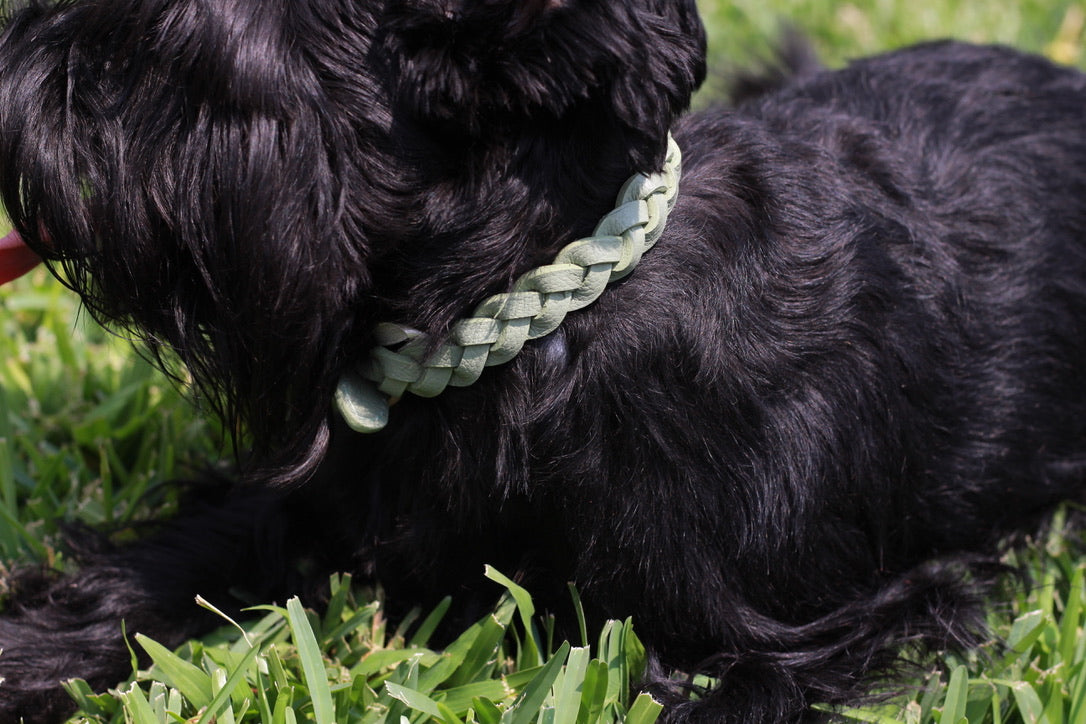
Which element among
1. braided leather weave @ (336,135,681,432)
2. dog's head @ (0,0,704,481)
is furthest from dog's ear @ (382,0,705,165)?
braided leather weave @ (336,135,681,432)

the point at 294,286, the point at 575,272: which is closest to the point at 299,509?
the point at 294,286

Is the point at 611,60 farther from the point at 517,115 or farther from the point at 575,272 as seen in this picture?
the point at 575,272

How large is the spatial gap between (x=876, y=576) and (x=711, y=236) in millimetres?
825

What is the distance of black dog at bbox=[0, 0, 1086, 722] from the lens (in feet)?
5.27

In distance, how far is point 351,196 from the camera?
1651 millimetres

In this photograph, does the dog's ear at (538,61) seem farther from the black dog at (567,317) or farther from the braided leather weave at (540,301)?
the braided leather weave at (540,301)

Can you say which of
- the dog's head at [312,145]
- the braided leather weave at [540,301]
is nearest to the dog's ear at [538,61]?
the dog's head at [312,145]

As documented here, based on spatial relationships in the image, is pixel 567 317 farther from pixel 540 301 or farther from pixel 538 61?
pixel 538 61

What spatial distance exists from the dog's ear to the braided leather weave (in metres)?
0.11

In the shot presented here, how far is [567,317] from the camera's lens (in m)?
1.72

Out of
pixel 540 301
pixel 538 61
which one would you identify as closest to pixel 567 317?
pixel 540 301

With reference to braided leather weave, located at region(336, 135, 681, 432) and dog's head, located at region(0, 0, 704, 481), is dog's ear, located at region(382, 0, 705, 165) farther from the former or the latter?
braided leather weave, located at region(336, 135, 681, 432)

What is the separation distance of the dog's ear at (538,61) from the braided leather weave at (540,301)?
11 cm

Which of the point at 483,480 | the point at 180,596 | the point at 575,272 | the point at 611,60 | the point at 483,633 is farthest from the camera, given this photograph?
the point at 180,596
